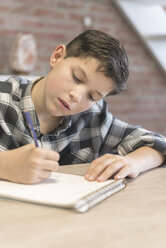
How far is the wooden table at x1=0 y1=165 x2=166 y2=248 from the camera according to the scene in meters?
0.49

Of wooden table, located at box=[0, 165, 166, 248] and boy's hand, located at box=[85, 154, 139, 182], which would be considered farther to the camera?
boy's hand, located at box=[85, 154, 139, 182]

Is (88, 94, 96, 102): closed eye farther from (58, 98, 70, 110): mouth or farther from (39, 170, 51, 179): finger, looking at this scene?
(39, 170, 51, 179): finger

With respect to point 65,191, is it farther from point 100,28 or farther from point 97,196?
point 100,28

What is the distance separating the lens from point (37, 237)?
0.49m

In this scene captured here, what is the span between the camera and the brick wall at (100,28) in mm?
2677

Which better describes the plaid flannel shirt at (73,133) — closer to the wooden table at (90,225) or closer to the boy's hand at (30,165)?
the boy's hand at (30,165)

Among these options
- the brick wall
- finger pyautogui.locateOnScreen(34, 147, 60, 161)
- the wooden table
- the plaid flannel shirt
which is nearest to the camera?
the wooden table

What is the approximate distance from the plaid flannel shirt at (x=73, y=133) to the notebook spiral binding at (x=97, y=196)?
42cm

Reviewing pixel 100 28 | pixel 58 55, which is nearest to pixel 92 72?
pixel 58 55

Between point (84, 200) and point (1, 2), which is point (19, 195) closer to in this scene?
point (84, 200)

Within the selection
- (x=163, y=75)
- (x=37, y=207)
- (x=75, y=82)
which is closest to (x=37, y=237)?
(x=37, y=207)

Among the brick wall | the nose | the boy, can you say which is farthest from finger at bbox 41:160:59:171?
the brick wall

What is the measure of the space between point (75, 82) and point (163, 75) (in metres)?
2.46

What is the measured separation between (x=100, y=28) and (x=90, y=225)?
2.71 meters
